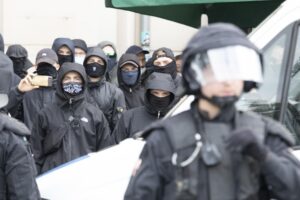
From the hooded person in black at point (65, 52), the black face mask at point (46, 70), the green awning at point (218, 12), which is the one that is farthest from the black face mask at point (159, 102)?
the hooded person in black at point (65, 52)

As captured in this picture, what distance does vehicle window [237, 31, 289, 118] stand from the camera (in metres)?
3.47

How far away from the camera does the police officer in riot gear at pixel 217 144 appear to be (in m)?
2.22

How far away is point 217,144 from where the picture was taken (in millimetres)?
2234

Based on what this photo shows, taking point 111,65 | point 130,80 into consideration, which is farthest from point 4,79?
point 111,65

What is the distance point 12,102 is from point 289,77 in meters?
3.42

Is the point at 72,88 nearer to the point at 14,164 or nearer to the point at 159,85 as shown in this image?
the point at 159,85

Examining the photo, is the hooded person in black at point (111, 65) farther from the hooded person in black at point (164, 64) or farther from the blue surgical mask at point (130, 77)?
the blue surgical mask at point (130, 77)

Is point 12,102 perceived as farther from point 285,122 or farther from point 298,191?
point 298,191

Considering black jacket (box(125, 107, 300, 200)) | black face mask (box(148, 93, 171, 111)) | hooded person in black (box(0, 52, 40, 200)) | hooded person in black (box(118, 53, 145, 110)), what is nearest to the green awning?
hooded person in black (box(118, 53, 145, 110))

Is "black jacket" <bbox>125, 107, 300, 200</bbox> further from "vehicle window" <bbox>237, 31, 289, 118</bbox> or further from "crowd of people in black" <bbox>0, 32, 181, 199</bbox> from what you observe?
"crowd of people in black" <bbox>0, 32, 181, 199</bbox>

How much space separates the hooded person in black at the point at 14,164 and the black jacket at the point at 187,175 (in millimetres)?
1221

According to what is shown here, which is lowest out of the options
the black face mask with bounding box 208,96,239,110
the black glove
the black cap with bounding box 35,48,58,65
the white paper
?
the white paper

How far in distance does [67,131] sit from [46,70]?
5.17 feet

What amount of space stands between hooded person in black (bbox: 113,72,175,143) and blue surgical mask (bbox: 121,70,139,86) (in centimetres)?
155
